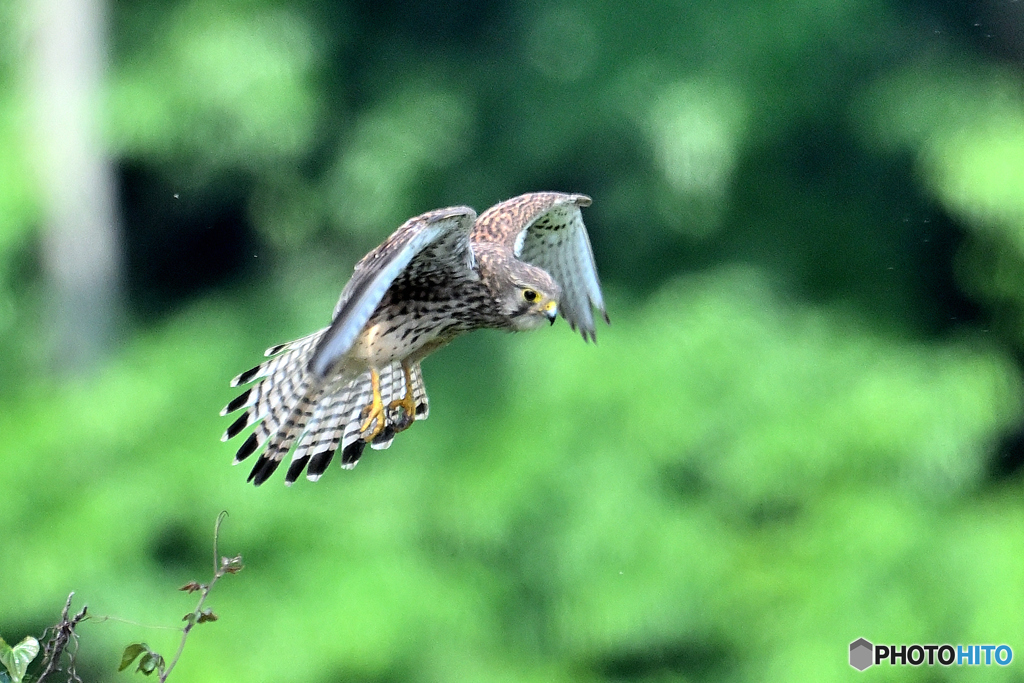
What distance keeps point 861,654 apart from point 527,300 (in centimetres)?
467

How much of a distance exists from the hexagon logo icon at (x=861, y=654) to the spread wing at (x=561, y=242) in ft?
12.9

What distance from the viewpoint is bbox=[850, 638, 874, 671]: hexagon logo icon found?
7.56 m

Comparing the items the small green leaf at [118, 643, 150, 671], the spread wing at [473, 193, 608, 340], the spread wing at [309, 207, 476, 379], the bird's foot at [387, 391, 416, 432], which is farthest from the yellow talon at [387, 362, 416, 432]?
the small green leaf at [118, 643, 150, 671]

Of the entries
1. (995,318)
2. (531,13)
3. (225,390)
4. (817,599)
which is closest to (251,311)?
(225,390)

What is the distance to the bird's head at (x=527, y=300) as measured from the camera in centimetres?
360

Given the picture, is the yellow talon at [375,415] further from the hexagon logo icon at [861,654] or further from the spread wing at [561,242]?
the hexagon logo icon at [861,654]

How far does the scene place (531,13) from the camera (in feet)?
31.6

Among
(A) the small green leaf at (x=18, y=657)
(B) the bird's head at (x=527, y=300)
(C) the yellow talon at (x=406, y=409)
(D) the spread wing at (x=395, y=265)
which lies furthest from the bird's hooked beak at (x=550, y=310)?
(A) the small green leaf at (x=18, y=657)

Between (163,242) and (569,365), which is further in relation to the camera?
(163,242)

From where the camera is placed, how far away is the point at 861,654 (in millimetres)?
7559

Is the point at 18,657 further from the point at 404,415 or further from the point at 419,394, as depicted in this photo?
the point at 419,394

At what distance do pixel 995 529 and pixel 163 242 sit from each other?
5.67 metres

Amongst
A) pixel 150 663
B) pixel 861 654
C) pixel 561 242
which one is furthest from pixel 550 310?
pixel 861 654

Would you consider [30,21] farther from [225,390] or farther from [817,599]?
[817,599]
